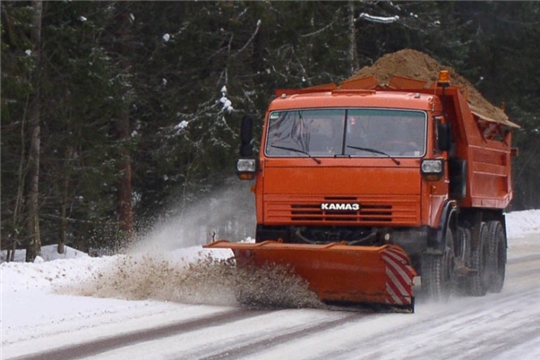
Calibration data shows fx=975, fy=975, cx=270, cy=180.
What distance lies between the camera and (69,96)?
23797 mm

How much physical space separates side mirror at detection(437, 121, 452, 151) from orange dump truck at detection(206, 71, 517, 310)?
1 centimetres

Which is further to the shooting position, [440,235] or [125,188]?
[125,188]

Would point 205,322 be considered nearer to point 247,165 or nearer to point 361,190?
point 247,165

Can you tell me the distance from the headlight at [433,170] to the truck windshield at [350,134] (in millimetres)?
292

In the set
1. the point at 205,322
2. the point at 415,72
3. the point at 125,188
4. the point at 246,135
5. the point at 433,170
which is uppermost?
the point at 415,72

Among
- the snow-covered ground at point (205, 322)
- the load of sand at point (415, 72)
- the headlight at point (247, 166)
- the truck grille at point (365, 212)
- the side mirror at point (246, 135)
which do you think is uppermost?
the load of sand at point (415, 72)

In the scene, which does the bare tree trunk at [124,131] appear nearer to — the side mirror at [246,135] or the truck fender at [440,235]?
the side mirror at [246,135]

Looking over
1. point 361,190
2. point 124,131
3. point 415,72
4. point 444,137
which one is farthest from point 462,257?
point 124,131

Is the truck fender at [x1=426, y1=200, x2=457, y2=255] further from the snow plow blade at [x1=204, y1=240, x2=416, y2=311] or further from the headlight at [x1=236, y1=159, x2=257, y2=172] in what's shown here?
the headlight at [x1=236, y1=159, x2=257, y2=172]

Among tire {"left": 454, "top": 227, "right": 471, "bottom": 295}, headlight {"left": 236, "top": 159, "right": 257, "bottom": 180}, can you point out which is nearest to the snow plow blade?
headlight {"left": 236, "top": 159, "right": 257, "bottom": 180}

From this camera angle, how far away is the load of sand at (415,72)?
13695mm

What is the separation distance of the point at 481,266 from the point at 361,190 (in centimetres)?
313

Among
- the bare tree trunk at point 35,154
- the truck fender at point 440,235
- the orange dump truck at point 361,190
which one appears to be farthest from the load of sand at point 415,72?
the bare tree trunk at point 35,154

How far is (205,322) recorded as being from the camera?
32.8ft
